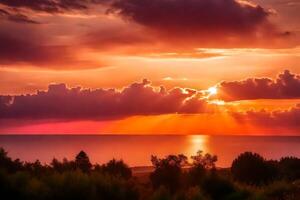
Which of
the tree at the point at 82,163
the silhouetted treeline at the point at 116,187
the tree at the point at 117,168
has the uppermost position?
the tree at the point at 82,163

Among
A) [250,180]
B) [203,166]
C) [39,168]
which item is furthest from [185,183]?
[39,168]

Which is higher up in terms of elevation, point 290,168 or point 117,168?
point 117,168

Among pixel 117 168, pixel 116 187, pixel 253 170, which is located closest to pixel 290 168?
pixel 253 170

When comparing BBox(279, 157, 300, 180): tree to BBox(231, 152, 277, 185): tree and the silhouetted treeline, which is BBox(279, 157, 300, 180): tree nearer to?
BBox(231, 152, 277, 185): tree

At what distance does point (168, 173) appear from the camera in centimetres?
4425

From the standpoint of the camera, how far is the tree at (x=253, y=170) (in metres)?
47.9

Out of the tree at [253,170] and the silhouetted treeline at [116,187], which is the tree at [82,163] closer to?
the silhouetted treeline at [116,187]

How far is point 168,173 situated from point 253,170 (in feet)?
28.1

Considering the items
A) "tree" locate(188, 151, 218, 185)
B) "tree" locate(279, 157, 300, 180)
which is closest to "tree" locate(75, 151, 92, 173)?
"tree" locate(188, 151, 218, 185)

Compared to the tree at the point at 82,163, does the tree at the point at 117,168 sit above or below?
below

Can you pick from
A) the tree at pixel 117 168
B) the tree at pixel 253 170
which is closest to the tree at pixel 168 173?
the tree at pixel 117 168

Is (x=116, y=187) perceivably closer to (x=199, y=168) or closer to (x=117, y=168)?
(x=199, y=168)

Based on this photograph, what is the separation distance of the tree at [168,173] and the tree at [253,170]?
5.88m

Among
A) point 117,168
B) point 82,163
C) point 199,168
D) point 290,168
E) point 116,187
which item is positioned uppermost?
point 82,163
